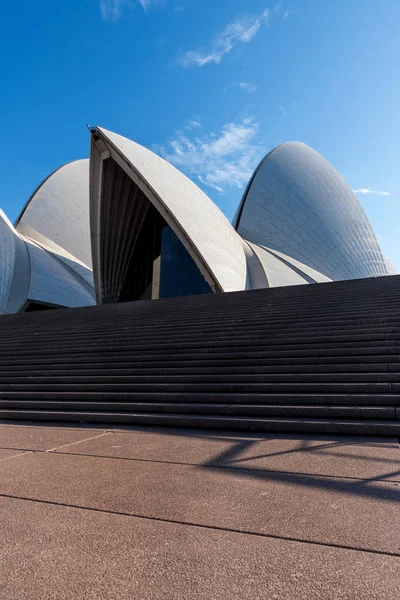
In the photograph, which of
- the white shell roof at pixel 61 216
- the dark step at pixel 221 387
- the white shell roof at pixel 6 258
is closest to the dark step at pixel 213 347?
the dark step at pixel 221 387

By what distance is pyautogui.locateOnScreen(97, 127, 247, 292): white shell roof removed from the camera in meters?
15.3

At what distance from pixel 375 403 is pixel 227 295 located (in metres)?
6.50

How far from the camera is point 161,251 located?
17.5 metres

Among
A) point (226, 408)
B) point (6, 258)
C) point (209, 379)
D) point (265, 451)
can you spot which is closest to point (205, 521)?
point (265, 451)

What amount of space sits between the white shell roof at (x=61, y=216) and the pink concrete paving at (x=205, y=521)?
2265 cm

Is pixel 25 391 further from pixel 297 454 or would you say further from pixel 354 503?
pixel 354 503

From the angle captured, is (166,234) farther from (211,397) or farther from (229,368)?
(211,397)

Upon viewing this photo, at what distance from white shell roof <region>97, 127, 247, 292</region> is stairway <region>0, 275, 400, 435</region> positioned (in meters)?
6.83

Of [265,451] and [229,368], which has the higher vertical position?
[229,368]

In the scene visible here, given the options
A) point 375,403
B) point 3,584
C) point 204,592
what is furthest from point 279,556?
point 375,403

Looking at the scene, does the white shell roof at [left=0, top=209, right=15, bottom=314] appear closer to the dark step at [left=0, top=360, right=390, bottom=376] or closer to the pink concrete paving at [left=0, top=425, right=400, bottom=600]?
the dark step at [left=0, top=360, right=390, bottom=376]

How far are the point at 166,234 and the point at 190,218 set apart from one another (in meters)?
1.63

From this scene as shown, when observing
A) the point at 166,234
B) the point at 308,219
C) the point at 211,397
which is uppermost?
the point at 308,219

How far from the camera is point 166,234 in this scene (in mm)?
17500
